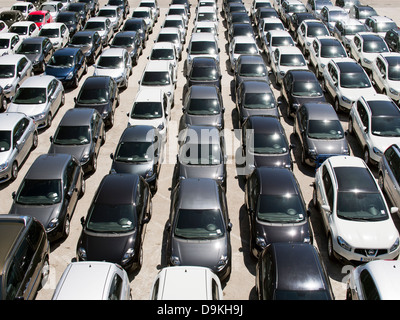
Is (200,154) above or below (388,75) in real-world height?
below

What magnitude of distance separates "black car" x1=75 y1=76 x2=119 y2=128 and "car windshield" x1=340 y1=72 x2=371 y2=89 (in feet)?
30.8

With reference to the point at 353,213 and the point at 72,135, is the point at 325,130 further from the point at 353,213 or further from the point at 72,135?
the point at 72,135

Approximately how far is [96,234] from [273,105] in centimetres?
908

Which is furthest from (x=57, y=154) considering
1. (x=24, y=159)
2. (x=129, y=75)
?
(x=129, y=75)

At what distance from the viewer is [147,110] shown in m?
16.5

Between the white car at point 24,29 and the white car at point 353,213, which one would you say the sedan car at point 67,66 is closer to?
the white car at point 24,29

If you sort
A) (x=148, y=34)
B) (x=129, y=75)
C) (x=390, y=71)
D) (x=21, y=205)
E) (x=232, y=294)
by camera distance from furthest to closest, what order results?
(x=148, y=34) < (x=129, y=75) < (x=390, y=71) < (x=21, y=205) < (x=232, y=294)

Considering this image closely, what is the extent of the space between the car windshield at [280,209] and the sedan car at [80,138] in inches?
243

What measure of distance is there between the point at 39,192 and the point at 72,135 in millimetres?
3340

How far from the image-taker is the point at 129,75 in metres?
22.4

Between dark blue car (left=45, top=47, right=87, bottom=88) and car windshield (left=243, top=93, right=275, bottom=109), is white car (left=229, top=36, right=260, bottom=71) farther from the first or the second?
dark blue car (left=45, top=47, right=87, bottom=88)

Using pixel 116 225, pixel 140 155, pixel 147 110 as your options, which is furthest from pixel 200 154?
pixel 116 225
